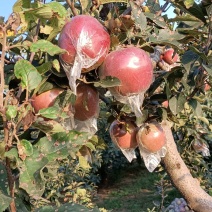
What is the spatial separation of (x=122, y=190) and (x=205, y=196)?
5526 millimetres

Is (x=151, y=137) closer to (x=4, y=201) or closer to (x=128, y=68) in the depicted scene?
(x=128, y=68)

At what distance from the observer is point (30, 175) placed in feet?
1.82

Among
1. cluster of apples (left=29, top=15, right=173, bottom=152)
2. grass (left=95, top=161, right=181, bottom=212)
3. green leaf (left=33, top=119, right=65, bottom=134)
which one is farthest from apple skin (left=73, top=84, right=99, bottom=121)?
grass (left=95, top=161, right=181, bottom=212)

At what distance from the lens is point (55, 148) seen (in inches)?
23.6

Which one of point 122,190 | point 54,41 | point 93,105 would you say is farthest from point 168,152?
point 122,190

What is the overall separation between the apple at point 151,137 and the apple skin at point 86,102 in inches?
9.9

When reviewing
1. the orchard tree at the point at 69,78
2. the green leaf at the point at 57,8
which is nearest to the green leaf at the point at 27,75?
the orchard tree at the point at 69,78

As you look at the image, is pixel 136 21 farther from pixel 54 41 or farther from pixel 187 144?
pixel 187 144

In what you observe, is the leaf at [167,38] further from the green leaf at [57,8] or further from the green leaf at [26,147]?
the green leaf at [26,147]

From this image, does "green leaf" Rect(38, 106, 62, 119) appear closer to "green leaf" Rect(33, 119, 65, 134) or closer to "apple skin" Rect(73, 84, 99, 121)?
"green leaf" Rect(33, 119, 65, 134)

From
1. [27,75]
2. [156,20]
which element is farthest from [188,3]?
[27,75]

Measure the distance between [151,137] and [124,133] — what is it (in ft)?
0.26

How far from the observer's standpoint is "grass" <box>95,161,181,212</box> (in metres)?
5.30

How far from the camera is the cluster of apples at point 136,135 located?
3.34 feet
